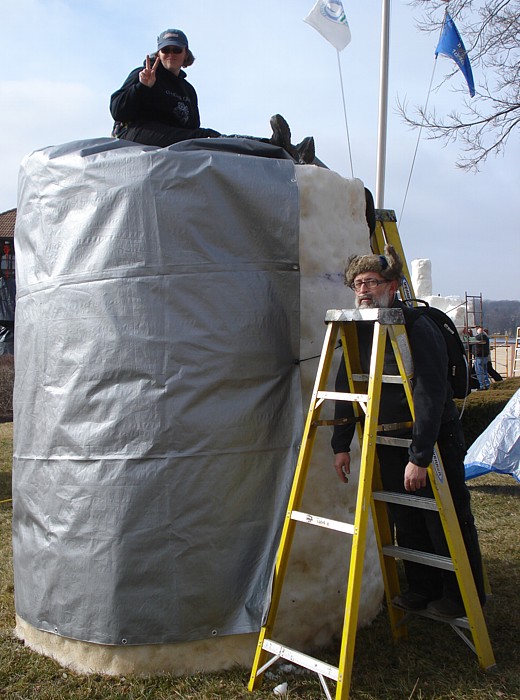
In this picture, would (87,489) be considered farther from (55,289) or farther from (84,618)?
(55,289)

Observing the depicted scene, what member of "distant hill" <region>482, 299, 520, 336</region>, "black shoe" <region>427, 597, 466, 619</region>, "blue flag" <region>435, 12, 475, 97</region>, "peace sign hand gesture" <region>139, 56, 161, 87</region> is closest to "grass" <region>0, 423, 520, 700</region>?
"black shoe" <region>427, 597, 466, 619</region>

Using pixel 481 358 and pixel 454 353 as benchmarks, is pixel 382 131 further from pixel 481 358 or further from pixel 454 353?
pixel 481 358

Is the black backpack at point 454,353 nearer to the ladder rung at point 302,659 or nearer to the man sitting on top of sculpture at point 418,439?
the man sitting on top of sculpture at point 418,439

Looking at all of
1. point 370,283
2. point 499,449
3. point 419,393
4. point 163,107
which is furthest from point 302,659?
point 499,449

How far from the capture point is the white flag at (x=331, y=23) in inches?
360

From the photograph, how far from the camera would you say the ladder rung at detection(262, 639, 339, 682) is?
2.81 metres

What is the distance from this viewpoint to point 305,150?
12.7 ft

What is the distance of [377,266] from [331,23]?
7041mm

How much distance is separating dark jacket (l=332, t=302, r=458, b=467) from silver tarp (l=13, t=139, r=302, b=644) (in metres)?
0.26

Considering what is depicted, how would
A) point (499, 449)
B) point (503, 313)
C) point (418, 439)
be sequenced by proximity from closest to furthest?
point (418, 439), point (499, 449), point (503, 313)

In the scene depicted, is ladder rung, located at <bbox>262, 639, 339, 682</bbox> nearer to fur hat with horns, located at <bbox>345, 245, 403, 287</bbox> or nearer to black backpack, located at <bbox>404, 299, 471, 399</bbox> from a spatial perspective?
black backpack, located at <bbox>404, 299, 471, 399</bbox>

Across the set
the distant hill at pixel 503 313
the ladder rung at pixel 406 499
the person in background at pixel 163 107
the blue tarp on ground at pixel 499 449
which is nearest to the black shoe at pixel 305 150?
the person in background at pixel 163 107

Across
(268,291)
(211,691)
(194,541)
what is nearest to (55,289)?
(268,291)

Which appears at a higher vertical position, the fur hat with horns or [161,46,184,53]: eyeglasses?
[161,46,184,53]: eyeglasses
